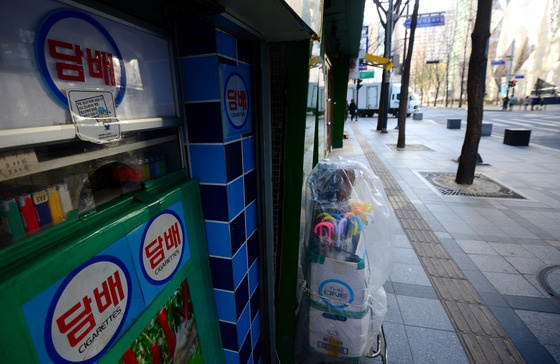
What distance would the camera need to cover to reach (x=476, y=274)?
126 inches

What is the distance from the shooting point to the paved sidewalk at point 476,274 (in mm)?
2295

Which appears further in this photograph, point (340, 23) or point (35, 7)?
point (340, 23)

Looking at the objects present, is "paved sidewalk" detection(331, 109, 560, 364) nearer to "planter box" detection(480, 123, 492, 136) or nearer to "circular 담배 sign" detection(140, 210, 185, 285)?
"circular 담배 sign" detection(140, 210, 185, 285)

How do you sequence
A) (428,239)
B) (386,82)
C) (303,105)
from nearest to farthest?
1. (303,105)
2. (428,239)
3. (386,82)

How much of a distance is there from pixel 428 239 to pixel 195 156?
3706 mm

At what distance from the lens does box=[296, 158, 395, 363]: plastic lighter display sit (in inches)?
72.2

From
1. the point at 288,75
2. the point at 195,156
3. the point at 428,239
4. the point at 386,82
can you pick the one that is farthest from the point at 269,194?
the point at 386,82

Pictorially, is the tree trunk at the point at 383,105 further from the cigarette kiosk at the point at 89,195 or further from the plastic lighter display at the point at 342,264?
the cigarette kiosk at the point at 89,195

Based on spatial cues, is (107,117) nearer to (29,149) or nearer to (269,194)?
(29,149)

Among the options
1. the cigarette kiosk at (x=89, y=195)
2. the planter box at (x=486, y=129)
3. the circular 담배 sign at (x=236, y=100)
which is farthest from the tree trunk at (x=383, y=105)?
the cigarette kiosk at (x=89, y=195)

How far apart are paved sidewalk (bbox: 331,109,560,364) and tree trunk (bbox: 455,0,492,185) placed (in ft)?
2.51

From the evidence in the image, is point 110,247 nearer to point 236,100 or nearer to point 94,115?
point 94,115

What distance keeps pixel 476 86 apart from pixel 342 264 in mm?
5904

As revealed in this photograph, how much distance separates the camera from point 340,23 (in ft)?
17.3
